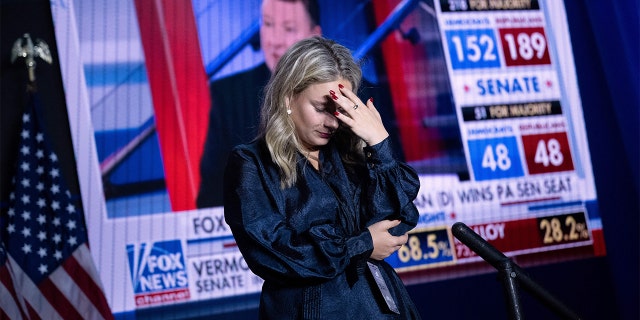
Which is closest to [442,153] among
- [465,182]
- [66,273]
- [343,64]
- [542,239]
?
[465,182]

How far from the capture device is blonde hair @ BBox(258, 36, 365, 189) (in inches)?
69.9

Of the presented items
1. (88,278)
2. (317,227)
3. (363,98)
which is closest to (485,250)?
(317,227)

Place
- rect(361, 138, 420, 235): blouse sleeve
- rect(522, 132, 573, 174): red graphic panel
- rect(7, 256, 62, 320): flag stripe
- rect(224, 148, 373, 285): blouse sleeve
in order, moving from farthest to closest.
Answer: rect(522, 132, 573, 174): red graphic panel < rect(7, 256, 62, 320): flag stripe < rect(361, 138, 420, 235): blouse sleeve < rect(224, 148, 373, 285): blouse sleeve

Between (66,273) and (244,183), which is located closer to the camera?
(244,183)

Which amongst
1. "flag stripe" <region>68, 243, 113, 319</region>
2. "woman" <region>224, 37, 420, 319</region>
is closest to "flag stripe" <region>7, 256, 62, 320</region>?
"flag stripe" <region>68, 243, 113, 319</region>

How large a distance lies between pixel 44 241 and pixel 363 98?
162 centimetres

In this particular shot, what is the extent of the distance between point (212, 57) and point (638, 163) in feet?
7.90

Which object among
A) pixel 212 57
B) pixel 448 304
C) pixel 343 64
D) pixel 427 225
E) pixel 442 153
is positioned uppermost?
pixel 212 57

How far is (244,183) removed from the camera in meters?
1.71

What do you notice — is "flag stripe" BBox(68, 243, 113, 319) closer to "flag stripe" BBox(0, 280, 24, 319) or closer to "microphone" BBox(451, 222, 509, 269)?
"flag stripe" BBox(0, 280, 24, 319)

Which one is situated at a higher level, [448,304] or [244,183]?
[244,183]

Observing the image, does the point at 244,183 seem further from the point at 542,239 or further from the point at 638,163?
the point at 638,163

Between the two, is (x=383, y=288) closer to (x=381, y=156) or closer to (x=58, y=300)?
(x=381, y=156)

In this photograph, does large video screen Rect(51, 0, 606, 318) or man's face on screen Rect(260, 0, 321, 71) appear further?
man's face on screen Rect(260, 0, 321, 71)
